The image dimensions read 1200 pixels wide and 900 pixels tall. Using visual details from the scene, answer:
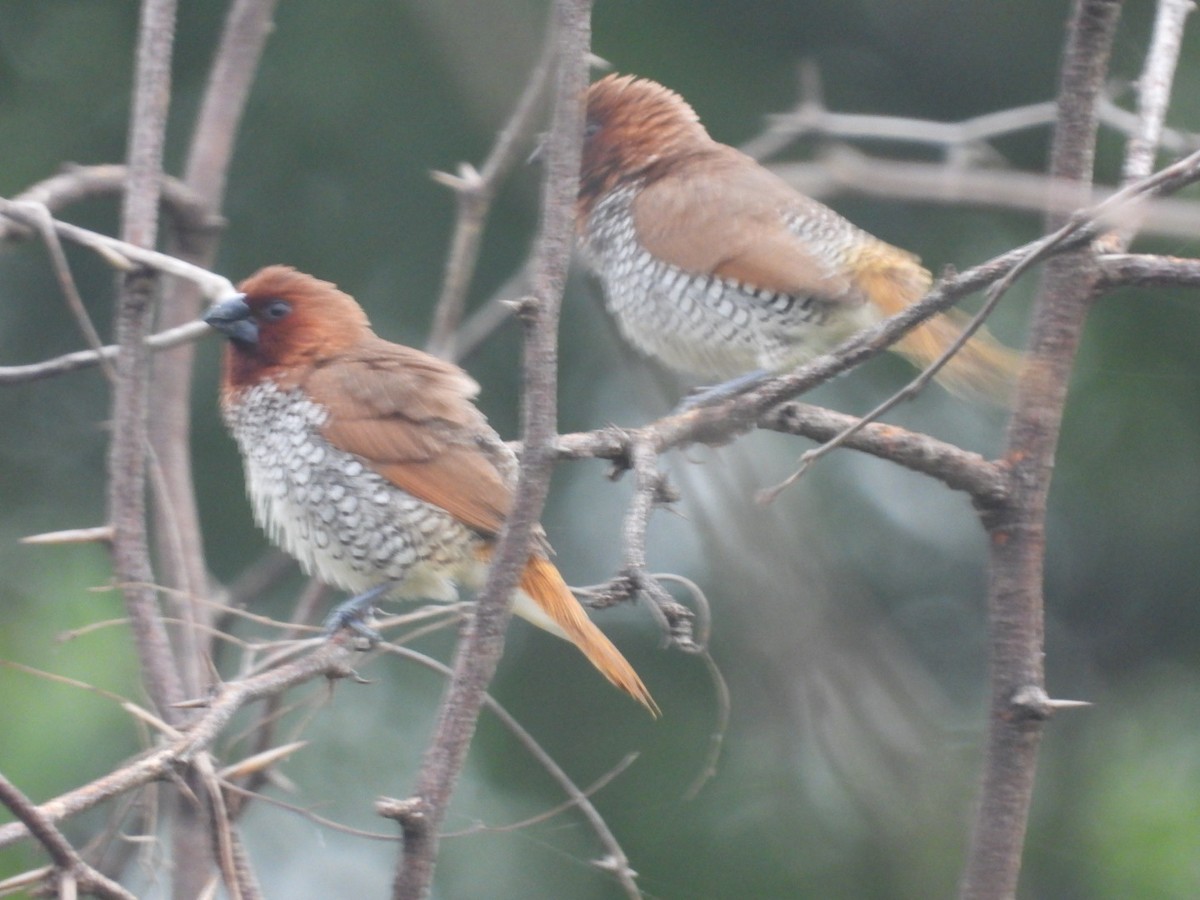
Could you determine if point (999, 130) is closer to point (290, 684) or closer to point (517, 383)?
point (290, 684)

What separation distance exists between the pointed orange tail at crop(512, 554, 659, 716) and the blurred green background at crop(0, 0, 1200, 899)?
1081 mm

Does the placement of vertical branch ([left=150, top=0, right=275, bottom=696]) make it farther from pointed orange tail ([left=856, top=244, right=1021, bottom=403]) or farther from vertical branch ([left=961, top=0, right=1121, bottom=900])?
vertical branch ([left=961, top=0, right=1121, bottom=900])

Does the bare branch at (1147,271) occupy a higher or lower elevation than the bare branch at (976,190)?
higher

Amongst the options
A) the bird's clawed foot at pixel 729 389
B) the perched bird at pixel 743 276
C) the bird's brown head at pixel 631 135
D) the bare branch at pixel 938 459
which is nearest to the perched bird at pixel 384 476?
the bird's clawed foot at pixel 729 389

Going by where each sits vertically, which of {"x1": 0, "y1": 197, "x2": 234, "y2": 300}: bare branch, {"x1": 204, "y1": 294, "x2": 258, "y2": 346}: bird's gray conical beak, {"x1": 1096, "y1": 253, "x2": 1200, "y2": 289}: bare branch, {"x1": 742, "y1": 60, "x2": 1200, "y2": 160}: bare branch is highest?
{"x1": 742, "y1": 60, "x2": 1200, "y2": 160}: bare branch

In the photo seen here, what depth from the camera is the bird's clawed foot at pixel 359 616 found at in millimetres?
2670

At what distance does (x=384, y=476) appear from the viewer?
3008mm

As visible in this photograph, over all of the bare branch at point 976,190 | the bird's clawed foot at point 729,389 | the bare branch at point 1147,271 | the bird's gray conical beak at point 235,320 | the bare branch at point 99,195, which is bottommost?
the bird's gray conical beak at point 235,320

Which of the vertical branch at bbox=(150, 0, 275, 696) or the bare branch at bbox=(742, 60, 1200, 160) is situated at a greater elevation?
the bare branch at bbox=(742, 60, 1200, 160)

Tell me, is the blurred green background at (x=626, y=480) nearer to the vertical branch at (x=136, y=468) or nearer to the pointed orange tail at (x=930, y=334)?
the pointed orange tail at (x=930, y=334)

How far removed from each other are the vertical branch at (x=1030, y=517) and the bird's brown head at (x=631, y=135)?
176 centimetres

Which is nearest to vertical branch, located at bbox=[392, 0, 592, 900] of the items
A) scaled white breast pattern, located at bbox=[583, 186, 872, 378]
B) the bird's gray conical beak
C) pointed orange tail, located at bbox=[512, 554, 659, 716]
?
pointed orange tail, located at bbox=[512, 554, 659, 716]

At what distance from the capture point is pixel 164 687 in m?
2.47

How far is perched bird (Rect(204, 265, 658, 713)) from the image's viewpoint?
297 cm
